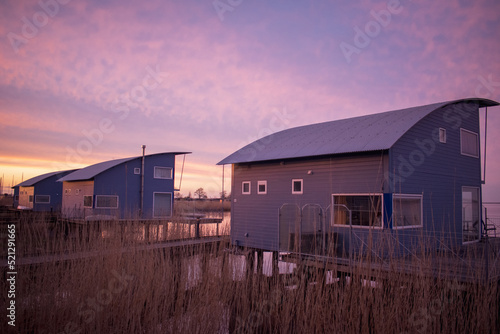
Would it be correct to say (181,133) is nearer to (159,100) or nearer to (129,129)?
(129,129)

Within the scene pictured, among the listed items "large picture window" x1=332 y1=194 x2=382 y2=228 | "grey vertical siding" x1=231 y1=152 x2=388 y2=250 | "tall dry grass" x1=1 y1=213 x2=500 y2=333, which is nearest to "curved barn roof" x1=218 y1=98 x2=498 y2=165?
"grey vertical siding" x1=231 y1=152 x2=388 y2=250

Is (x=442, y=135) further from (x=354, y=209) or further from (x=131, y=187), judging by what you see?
(x=131, y=187)

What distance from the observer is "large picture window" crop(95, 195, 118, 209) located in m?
24.1

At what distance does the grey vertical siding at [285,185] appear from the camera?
10422 millimetres

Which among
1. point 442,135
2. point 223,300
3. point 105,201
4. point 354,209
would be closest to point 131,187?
point 105,201

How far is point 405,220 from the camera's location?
34.3ft

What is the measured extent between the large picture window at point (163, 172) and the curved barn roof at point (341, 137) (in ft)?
40.5

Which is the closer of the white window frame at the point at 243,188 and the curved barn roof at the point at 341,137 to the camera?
the curved barn roof at the point at 341,137

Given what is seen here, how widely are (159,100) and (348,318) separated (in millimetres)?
10321

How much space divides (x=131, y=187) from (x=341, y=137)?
17578mm

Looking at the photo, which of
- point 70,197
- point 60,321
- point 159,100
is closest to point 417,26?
point 159,100

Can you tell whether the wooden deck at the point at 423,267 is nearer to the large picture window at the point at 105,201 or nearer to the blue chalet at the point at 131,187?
the blue chalet at the point at 131,187

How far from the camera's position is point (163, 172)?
26.2 meters

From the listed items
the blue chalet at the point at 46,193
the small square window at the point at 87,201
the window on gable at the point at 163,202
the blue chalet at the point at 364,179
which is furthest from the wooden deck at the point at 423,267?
the blue chalet at the point at 46,193
